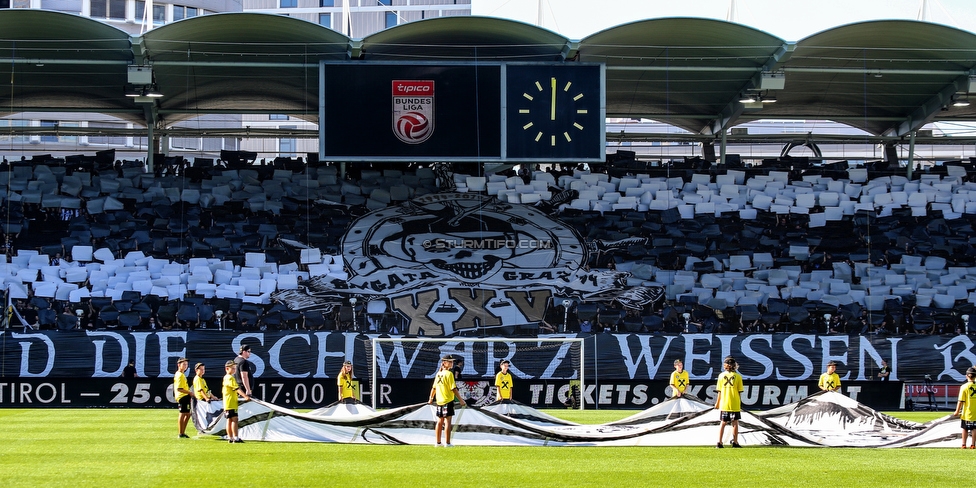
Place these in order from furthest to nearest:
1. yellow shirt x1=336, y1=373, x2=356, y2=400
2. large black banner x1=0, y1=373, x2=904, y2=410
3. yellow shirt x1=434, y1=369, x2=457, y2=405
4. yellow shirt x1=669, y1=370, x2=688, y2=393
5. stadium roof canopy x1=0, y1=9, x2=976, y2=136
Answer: stadium roof canopy x1=0, y1=9, x2=976, y2=136
large black banner x1=0, y1=373, x2=904, y2=410
yellow shirt x1=669, y1=370, x2=688, y2=393
yellow shirt x1=336, y1=373, x2=356, y2=400
yellow shirt x1=434, y1=369, x2=457, y2=405

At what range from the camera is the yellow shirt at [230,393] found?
16219 millimetres

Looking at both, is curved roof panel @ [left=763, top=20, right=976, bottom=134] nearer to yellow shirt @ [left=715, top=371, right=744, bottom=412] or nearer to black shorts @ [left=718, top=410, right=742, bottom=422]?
yellow shirt @ [left=715, top=371, right=744, bottom=412]

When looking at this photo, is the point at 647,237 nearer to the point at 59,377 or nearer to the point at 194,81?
the point at 194,81

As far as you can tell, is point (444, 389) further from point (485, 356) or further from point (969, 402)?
point (485, 356)

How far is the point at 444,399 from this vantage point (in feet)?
52.5

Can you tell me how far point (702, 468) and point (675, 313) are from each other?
1625 centimetres

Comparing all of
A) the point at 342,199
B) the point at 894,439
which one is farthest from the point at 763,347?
the point at 342,199

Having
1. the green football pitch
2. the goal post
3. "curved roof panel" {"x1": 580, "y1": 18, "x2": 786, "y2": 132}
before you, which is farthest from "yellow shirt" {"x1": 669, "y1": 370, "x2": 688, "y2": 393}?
"curved roof panel" {"x1": 580, "y1": 18, "x2": 786, "y2": 132}

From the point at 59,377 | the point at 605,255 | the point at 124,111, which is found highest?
the point at 124,111

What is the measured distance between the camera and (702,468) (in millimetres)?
13969

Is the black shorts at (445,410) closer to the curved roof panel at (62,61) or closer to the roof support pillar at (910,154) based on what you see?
the curved roof panel at (62,61)

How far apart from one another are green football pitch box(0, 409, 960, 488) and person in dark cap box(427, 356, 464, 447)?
0.27 metres

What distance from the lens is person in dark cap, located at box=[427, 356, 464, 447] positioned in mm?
16047

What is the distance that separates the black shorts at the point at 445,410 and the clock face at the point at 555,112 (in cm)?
1458
